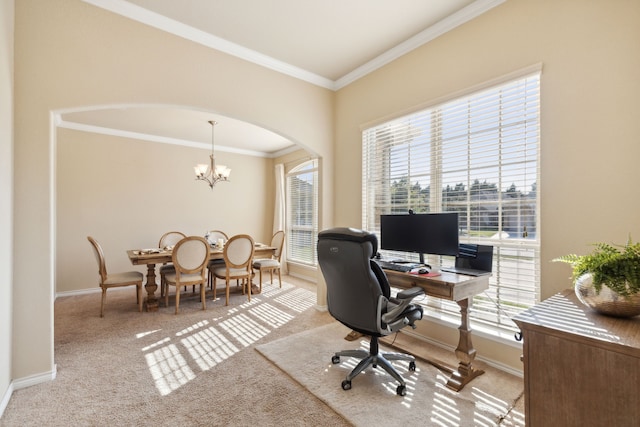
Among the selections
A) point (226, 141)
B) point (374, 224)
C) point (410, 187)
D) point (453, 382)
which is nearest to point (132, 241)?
point (226, 141)

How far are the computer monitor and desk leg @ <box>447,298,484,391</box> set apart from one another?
1.60ft

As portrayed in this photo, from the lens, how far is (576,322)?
1.24m

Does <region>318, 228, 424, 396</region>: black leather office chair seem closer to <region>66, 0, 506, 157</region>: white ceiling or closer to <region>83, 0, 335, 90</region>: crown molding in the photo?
<region>66, 0, 506, 157</region>: white ceiling

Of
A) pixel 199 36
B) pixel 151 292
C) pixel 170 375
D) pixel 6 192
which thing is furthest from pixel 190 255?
pixel 199 36

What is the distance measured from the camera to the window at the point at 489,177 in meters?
2.31

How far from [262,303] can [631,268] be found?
13.1 feet

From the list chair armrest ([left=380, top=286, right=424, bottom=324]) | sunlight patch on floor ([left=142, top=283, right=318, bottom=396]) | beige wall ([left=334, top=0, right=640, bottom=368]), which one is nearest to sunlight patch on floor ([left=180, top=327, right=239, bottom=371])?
sunlight patch on floor ([left=142, top=283, right=318, bottom=396])

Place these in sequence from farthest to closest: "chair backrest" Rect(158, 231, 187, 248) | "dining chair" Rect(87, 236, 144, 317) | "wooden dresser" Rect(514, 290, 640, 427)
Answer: "chair backrest" Rect(158, 231, 187, 248) < "dining chair" Rect(87, 236, 144, 317) < "wooden dresser" Rect(514, 290, 640, 427)

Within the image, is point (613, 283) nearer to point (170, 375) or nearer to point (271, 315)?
point (170, 375)

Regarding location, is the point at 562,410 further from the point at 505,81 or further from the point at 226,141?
the point at 226,141

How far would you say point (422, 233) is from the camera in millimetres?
2721

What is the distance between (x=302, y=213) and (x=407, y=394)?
4.64m

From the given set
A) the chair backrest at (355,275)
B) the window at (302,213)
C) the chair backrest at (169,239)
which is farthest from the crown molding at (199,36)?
the chair backrest at (169,239)

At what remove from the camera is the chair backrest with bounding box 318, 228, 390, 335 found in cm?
204
